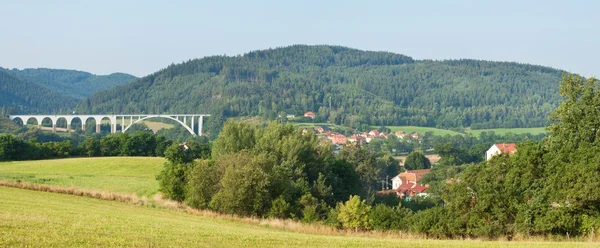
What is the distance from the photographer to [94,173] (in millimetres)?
60312

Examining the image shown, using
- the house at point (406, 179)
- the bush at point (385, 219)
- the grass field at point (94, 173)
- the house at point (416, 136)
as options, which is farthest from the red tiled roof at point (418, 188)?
the house at point (416, 136)

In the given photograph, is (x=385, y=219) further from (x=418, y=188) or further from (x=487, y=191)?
(x=418, y=188)

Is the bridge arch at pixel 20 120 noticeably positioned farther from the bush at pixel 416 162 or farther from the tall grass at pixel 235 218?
the tall grass at pixel 235 218

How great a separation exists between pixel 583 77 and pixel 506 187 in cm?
680

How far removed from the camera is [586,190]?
94.1 ft

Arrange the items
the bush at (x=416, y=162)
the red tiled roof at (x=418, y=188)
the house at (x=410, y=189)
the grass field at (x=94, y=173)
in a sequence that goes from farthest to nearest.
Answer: the bush at (x=416, y=162)
the red tiled roof at (x=418, y=188)
the house at (x=410, y=189)
the grass field at (x=94, y=173)

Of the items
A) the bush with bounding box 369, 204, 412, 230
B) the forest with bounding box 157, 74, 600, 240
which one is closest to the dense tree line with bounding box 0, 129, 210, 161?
the forest with bounding box 157, 74, 600, 240

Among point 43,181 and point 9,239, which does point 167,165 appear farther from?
point 9,239

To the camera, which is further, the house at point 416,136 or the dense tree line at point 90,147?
the house at point 416,136

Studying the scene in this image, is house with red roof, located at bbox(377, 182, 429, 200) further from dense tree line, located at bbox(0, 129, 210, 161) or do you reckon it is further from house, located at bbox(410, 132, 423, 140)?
house, located at bbox(410, 132, 423, 140)

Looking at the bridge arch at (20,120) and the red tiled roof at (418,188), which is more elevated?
the bridge arch at (20,120)

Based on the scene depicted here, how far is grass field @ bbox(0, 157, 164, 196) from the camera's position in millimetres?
49406

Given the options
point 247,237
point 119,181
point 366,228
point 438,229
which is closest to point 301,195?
point 366,228

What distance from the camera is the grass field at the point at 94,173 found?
4941 centimetres
